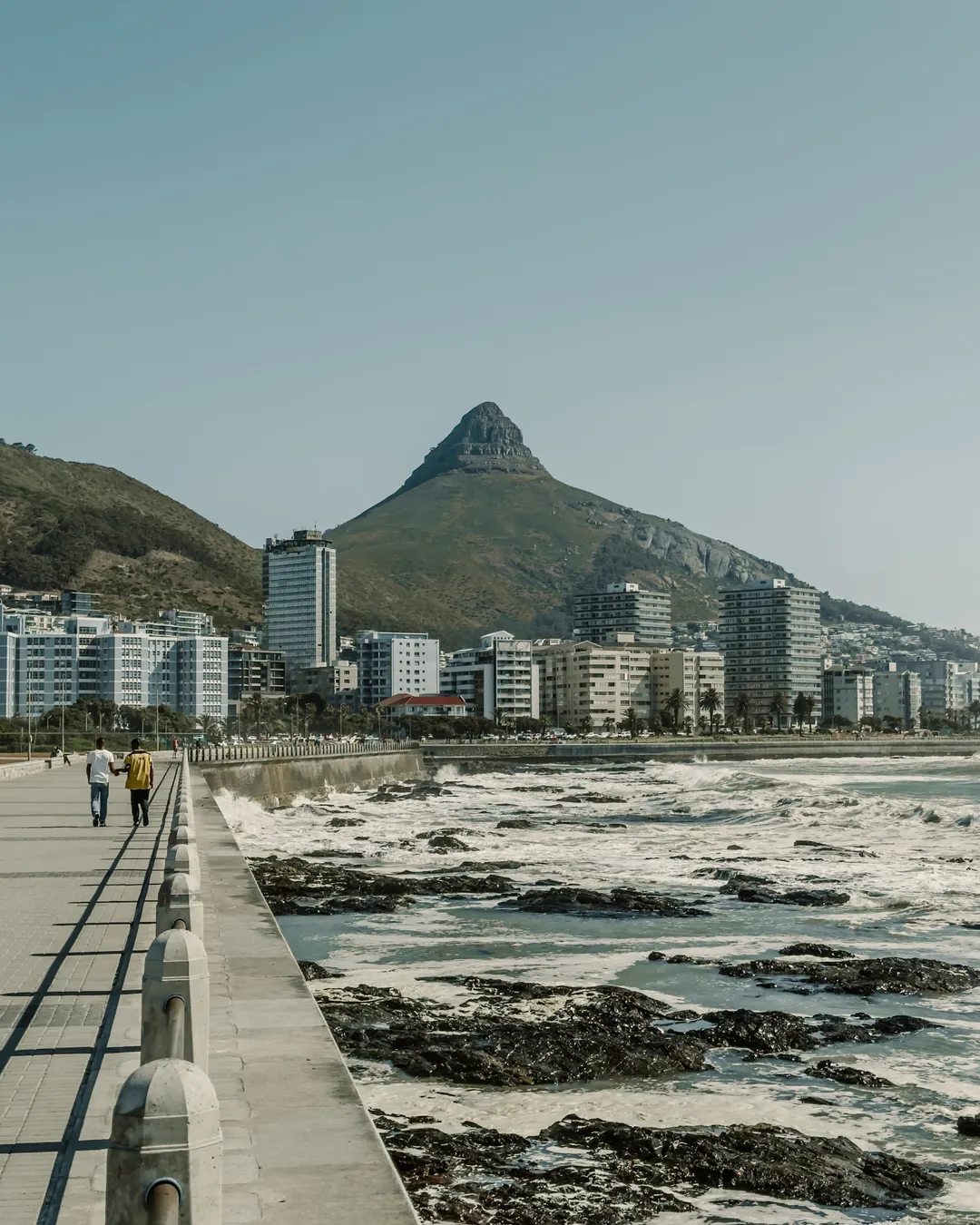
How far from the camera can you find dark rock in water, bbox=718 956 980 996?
16250 mm

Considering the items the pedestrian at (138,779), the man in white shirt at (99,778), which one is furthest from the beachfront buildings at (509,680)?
the man in white shirt at (99,778)

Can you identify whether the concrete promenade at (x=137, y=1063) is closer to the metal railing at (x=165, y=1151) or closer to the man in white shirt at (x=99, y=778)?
the metal railing at (x=165, y=1151)

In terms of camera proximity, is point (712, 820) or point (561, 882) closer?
point (561, 882)

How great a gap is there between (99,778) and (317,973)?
886 centimetres

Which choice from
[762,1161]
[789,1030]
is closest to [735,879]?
[789,1030]

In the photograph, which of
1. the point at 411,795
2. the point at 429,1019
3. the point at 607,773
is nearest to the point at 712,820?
the point at 411,795

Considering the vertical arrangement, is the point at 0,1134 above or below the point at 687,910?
above

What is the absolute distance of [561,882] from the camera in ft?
90.3

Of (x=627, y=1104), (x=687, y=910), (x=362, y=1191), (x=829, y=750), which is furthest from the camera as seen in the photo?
(x=829, y=750)

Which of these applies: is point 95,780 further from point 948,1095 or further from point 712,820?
point 712,820

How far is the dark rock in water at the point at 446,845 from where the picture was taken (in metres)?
36.0

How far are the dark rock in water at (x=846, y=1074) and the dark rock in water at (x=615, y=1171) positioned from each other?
1848mm

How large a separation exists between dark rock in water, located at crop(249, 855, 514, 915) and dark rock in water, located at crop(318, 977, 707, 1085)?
747 centimetres

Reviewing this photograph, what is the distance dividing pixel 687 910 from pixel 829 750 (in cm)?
12614
